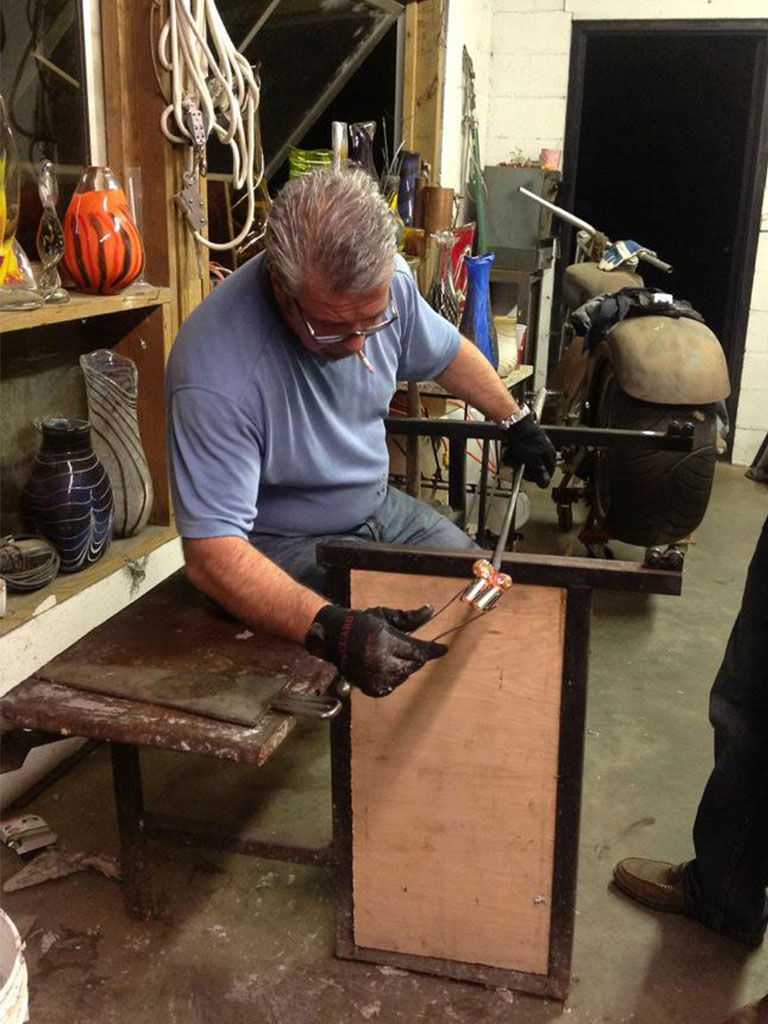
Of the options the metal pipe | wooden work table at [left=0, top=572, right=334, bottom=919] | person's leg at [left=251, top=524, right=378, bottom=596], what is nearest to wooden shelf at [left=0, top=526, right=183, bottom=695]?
wooden work table at [left=0, top=572, right=334, bottom=919]

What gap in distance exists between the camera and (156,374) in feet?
7.51

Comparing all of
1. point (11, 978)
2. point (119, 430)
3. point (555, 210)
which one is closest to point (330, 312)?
point (119, 430)

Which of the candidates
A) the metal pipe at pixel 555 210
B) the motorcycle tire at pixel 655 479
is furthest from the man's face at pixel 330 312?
the metal pipe at pixel 555 210

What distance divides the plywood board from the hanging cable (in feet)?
4.00

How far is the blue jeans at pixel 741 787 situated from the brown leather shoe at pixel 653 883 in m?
0.08

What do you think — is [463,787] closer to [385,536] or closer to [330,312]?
[385,536]

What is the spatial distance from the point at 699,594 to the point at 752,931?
64.3 inches

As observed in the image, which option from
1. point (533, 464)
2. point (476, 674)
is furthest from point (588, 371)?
point (476, 674)

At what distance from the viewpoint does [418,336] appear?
2047 mm

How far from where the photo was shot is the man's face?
1.54 metres

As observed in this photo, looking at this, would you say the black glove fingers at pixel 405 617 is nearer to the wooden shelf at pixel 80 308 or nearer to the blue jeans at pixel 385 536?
the blue jeans at pixel 385 536

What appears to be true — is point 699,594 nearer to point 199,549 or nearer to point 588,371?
point 588,371

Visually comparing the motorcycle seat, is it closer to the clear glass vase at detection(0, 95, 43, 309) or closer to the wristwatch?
the wristwatch

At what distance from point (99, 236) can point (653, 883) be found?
1.69 m
